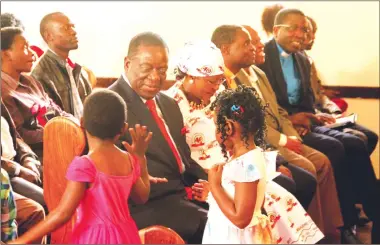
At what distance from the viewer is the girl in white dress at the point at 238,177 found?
264 cm

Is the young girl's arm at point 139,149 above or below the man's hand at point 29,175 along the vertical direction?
above

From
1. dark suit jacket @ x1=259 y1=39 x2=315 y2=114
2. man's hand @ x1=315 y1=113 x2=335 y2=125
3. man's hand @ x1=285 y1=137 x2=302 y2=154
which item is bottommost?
man's hand @ x1=315 y1=113 x2=335 y2=125

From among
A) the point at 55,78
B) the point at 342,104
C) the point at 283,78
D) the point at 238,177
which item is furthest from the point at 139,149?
the point at 342,104

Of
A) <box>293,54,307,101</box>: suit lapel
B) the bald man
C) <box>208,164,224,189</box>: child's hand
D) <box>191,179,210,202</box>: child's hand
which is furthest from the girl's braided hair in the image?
<box>293,54,307,101</box>: suit lapel

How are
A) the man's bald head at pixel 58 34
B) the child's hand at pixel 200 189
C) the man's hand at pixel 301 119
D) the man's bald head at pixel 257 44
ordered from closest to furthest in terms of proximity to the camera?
the child's hand at pixel 200 189
the man's bald head at pixel 58 34
the man's bald head at pixel 257 44
the man's hand at pixel 301 119

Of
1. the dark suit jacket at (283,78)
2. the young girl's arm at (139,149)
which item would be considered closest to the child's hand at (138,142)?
the young girl's arm at (139,149)

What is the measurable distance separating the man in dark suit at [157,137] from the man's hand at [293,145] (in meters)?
1.14

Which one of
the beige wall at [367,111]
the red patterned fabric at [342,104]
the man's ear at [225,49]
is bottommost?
the beige wall at [367,111]

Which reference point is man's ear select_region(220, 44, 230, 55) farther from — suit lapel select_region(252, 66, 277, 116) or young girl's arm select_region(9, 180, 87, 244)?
young girl's arm select_region(9, 180, 87, 244)

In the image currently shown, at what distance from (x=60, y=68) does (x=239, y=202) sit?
152cm

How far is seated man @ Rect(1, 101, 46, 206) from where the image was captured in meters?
3.25

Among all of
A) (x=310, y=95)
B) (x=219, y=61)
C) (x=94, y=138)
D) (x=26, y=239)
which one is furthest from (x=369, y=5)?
(x=26, y=239)

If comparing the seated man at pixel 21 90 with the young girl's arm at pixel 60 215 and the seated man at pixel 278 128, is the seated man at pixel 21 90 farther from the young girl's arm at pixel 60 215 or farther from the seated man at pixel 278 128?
the young girl's arm at pixel 60 215

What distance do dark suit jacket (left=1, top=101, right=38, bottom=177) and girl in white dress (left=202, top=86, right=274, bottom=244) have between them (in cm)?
94
